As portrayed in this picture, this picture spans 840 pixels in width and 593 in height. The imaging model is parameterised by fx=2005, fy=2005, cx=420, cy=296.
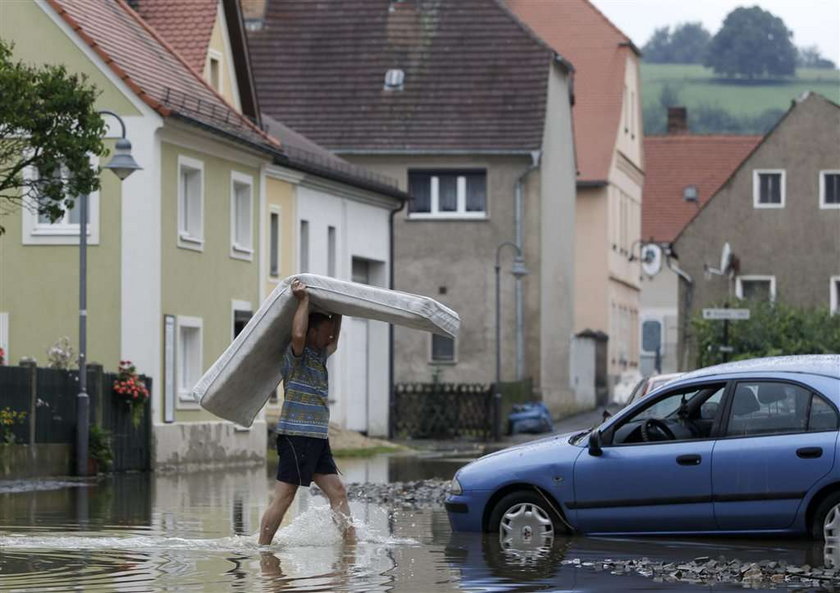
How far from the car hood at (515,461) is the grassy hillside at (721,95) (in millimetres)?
130372

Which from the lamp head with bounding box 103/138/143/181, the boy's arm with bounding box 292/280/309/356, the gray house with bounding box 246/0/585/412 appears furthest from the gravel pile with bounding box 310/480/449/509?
the gray house with bounding box 246/0/585/412

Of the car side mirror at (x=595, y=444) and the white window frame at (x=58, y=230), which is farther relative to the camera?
the white window frame at (x=58, y=230)

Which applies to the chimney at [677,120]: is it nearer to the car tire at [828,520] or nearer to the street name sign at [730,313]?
the street name sign at [730,313]

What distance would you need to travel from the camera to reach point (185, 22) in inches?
1556

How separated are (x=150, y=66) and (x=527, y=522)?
66.8 feet

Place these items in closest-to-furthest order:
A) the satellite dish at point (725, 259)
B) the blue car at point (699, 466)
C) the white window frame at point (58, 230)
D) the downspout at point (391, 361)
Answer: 1. the blue car at point (699, 466)
2. the white window frame at point (58, 230)
3. the downspout at point (391, 361)
4. the satellite dish at point (725, 259)

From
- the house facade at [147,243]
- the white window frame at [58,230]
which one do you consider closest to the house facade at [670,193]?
the house facade at [147,243]

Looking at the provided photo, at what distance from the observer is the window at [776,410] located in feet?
48.2

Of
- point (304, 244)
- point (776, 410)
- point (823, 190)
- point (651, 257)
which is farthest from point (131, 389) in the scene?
point (651, 257)

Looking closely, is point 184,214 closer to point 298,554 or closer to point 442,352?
point 298,554

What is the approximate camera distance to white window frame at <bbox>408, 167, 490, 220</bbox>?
5669 cm

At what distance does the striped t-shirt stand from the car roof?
9.16 ft

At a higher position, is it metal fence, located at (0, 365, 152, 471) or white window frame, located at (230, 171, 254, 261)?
white window frame, located at (230, 171, 254, 261)

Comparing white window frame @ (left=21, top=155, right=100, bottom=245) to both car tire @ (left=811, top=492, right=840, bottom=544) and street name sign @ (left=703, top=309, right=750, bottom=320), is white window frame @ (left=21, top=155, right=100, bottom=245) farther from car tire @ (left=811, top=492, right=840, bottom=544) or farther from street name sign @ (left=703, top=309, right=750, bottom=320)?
car tire @ (left=811, top=492, right=840, bottom=544)
